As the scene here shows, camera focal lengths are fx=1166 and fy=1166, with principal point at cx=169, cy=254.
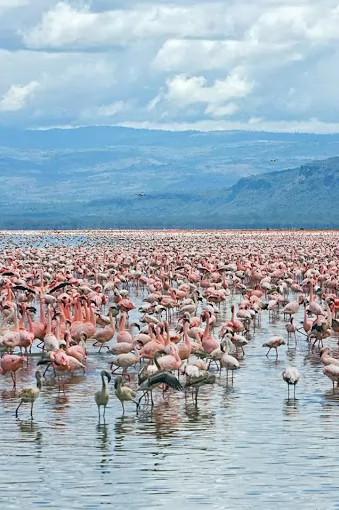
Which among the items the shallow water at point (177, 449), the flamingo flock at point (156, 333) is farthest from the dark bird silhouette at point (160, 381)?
the shallow water at point (177, 449)

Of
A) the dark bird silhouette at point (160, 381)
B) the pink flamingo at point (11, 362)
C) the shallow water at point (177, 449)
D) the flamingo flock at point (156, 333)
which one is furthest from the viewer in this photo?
the pink flamingo at point (11, 362)

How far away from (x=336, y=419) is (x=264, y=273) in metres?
21.7

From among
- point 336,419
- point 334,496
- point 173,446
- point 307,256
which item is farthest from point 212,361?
point 307,256

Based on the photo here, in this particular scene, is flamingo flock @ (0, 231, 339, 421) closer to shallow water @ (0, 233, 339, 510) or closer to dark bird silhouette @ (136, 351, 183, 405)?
dark bird silhouette @ (136, 351, 183, 405)

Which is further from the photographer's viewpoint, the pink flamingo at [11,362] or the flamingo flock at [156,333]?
the pink flamingo at [11,362]

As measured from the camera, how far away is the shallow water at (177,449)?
38.4 feet

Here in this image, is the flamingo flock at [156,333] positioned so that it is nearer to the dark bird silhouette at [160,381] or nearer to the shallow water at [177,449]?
the dark bird silhouette at [160,381]

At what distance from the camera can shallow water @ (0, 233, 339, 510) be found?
11718mm

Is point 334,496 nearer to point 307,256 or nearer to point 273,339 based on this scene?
point 273,339

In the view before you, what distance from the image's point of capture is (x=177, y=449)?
13602 mm

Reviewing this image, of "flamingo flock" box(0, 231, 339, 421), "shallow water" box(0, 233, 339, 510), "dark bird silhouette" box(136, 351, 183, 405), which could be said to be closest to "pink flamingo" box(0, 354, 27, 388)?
"flamingo flock" box(0, 231, 339, 421)

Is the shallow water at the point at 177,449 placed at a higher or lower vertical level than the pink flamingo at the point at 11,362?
lower

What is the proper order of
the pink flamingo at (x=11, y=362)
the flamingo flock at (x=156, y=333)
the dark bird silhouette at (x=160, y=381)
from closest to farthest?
1. the dark bird silhouette at (x=160, y=381)
2. the flamingo flock at (x=156, y=333)
3. the pink flamingo at (x=11, y=362)

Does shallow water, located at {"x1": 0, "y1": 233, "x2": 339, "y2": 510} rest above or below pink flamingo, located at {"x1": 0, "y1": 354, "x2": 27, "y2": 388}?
below
